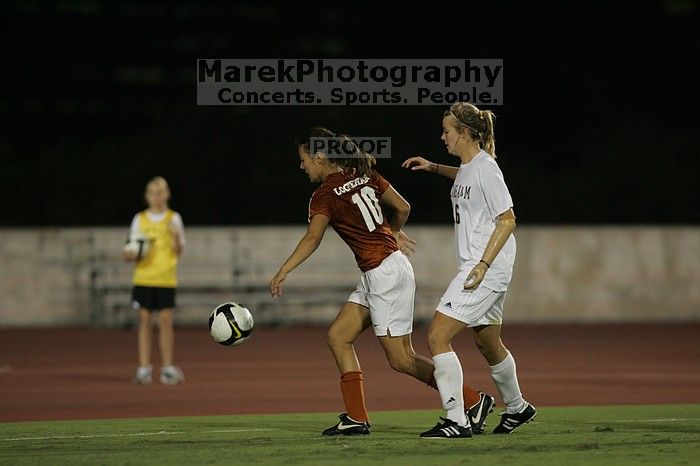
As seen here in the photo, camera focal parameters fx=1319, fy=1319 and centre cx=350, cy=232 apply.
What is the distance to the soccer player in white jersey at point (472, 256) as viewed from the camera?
8594mm

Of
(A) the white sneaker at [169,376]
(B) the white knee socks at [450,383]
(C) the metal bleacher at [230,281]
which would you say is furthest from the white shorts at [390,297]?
(C) the metal bleacher at [230,281]

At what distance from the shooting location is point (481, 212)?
28.6 feet

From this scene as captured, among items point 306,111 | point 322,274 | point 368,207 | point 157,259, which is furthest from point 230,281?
point 368,207

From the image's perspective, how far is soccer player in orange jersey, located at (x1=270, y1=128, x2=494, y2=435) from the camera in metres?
8.91

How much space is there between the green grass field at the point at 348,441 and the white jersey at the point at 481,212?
1154 mm

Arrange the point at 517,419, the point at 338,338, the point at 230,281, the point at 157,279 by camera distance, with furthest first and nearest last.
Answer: the point at 230,281, the point at 157,279, the point at 517,419, the point at 338,338

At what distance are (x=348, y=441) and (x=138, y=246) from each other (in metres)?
5.27

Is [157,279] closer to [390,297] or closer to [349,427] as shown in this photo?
[349,427]

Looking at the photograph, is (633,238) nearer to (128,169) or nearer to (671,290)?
(671,290)

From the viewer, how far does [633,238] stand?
22.7m

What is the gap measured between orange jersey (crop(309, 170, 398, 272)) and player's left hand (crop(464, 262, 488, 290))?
76 centimetres

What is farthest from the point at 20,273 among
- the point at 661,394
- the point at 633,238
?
the point at 661,394

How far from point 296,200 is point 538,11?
42.3ft

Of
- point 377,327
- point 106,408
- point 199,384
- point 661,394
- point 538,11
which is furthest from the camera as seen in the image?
point 538,11
